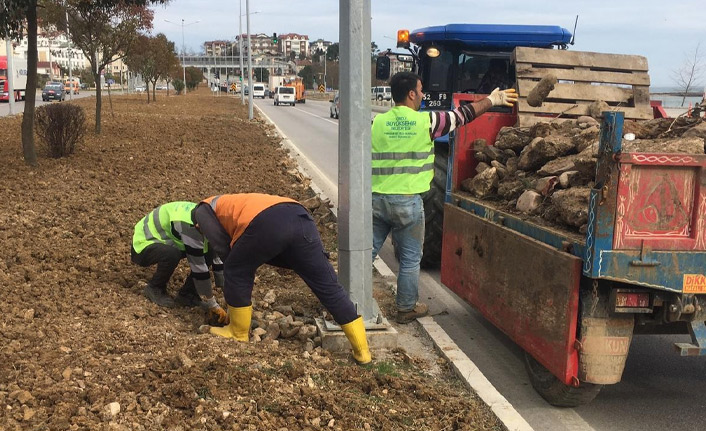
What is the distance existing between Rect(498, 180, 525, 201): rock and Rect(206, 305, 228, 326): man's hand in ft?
7.34

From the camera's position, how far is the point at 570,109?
6.29 metres

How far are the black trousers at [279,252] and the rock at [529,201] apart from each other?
1.34 meters

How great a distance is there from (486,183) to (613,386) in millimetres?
1720

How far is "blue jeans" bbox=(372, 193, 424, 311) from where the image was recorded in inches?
214

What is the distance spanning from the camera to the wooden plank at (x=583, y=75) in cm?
631

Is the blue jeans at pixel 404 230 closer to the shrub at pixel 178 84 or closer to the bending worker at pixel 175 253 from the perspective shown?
the bending worker at pixel 175 253

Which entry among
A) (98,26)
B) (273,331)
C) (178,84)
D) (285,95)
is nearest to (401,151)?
(273,331)

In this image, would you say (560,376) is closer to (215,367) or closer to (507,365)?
(507,365)

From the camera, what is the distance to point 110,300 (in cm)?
530

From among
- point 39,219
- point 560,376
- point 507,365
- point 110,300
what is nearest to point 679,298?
point 560,376

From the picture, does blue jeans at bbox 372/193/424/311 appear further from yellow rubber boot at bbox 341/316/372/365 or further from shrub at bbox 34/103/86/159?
shrub at bbox 34/103/86/159

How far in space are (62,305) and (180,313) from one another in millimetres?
831

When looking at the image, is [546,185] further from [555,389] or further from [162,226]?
[162,226]

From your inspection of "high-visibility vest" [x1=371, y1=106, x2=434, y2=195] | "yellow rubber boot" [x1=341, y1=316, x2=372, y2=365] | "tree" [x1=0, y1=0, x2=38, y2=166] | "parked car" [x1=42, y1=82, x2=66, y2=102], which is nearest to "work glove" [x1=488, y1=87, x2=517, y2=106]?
"high-visibility vest" [x1=371, y1=106, x2=434, y2=195]
